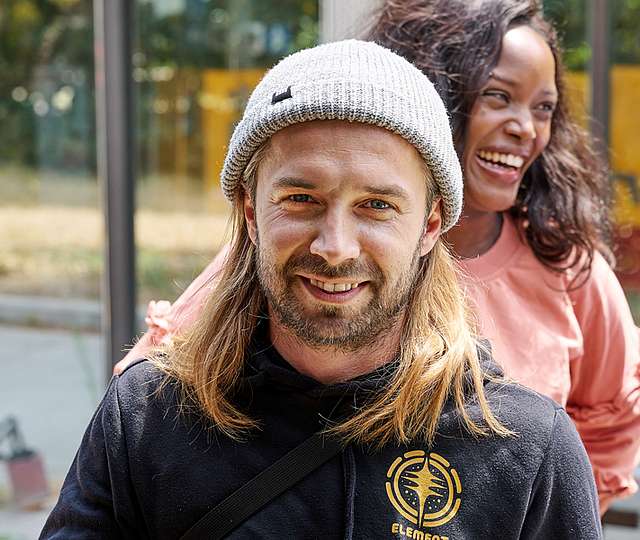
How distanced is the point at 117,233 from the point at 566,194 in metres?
2.42

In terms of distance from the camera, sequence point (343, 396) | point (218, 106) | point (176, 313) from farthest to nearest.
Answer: point (218, 106), point (176, 313), point (343, 396)

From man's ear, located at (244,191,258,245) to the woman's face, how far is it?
2.18 ft

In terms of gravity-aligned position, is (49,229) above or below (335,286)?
below

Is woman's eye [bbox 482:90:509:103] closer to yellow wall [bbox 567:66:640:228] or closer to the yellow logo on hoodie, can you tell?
the yellow logo on hoodie

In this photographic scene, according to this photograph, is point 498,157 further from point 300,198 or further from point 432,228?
point 300,198

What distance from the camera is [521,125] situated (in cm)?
229

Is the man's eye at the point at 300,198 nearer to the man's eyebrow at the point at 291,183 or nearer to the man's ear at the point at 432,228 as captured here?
the man's eyebrow at the point at 291,183

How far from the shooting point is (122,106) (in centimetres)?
437

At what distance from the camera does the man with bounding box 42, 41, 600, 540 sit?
1.62 metres

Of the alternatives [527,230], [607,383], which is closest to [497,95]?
[527,230]

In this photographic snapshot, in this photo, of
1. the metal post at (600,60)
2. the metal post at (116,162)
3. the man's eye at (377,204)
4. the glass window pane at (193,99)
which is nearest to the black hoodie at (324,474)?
the man's eye at (377,204)

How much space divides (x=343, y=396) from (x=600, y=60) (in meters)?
3.33

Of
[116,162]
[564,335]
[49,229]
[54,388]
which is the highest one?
[564,335]

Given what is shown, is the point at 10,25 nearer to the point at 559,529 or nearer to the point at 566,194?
the point at 566,194
